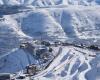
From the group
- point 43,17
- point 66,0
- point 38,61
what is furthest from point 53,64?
point 66,0

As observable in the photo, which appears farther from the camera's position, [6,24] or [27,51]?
[6,24]

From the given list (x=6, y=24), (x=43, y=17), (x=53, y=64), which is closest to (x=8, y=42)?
(x=6, y=24)

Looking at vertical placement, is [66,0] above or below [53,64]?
below

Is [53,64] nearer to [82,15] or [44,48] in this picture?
[44,48]

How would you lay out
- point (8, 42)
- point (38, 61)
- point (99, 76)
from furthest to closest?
point (8, 42), point (38, 61), point (99, 76)

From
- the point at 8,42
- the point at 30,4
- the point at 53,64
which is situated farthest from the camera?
the point at 30,4

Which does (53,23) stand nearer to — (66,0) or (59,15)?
(59,15)
